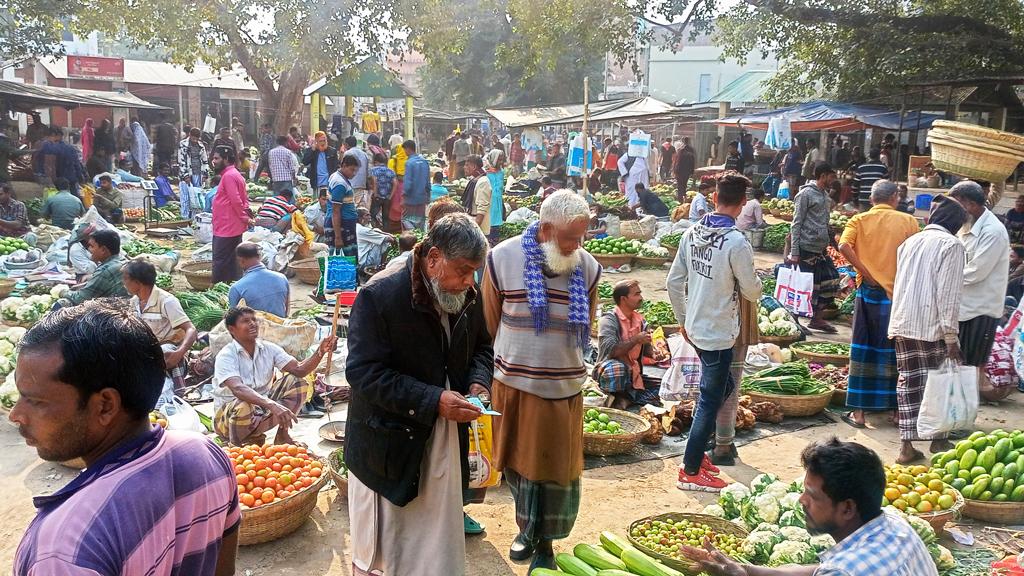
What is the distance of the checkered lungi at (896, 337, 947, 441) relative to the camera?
5617 millimetres

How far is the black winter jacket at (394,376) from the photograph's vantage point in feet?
9.84

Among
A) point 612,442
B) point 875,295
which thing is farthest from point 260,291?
point 875,295

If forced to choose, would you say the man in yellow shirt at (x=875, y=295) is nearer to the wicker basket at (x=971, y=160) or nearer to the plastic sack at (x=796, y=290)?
the wicker basket at (x=971, y=160)

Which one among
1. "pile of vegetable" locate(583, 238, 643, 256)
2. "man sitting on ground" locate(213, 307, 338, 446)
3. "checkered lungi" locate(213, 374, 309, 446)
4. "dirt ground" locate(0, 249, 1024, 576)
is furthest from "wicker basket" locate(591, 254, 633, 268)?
"checkered lungi" locate(213, 374, 309, 446)

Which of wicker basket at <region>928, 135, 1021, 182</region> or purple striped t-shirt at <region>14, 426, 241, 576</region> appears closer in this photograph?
purple striped t-shirt at <region>14, 426, 241, 576</region>

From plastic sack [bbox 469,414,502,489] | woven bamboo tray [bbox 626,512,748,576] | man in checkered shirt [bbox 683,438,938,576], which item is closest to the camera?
man in checkered shirt [bbox 683,438,938,576]

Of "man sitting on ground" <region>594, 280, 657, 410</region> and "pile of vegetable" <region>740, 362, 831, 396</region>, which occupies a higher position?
"man sitting on ground" <region>594, 280, 657, 410</region>

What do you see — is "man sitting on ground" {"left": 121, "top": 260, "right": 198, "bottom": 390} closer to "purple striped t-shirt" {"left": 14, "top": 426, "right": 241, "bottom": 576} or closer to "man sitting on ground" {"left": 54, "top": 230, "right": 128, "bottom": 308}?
"man sitting on ground" {"left": 54, "top": 230, "right": 128, "bottom": 308}

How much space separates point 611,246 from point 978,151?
20.1 ft

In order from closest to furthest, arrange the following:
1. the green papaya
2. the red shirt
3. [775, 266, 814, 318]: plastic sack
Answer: the green papaya < [775, 266, 814, 318]: plastic sack < the red shirt

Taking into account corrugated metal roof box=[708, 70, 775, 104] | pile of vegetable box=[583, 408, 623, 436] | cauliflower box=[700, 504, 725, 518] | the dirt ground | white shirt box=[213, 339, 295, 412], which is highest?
corrugated metal roof box=[708, 70, 775, 104]

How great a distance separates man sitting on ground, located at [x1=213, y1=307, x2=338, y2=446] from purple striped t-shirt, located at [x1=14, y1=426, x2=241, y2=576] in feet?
11.2

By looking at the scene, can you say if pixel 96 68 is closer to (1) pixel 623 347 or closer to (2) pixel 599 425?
(1) pixel 623 347

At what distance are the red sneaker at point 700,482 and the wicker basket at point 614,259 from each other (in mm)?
7473
